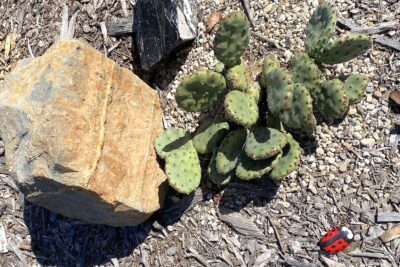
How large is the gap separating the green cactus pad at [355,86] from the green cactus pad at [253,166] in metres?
0.62

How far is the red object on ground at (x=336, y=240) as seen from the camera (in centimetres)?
331

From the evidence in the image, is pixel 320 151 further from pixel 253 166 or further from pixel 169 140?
pixel 169 140

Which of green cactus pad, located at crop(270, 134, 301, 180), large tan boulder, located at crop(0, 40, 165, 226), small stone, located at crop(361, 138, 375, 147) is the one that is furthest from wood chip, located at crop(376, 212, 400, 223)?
large tan boulder, located at crop(0, 40, 165, 226)

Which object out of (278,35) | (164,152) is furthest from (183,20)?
(164,152)

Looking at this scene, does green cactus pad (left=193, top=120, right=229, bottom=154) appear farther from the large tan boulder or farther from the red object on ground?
the red object on ground

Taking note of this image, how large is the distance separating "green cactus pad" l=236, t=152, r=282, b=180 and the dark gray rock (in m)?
1.06

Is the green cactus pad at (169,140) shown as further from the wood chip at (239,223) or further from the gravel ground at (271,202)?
the wood chip at (239,223)

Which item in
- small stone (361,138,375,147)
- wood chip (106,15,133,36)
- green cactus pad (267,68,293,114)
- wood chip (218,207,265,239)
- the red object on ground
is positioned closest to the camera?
green cactus pad (267,68,293,114)

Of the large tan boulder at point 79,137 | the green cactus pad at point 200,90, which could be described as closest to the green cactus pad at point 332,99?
the green cactus pad at point 200,90

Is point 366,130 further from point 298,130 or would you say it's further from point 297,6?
point 297,6

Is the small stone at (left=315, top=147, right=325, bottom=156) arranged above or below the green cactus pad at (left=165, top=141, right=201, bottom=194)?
below

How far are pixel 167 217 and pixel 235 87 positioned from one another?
3.79 feet

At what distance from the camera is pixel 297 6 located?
3.73 metres

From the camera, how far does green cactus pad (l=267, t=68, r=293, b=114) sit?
2822 millimetres
